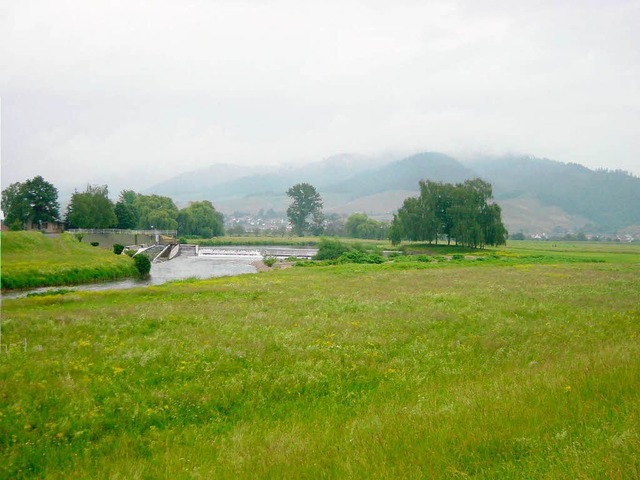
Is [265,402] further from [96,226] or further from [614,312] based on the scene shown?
[96,226]

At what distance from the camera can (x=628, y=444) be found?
19.4 ft

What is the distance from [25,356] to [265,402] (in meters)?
7.26

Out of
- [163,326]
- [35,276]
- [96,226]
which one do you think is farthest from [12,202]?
[163,326]

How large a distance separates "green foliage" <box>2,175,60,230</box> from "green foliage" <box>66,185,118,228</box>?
6.04 meters

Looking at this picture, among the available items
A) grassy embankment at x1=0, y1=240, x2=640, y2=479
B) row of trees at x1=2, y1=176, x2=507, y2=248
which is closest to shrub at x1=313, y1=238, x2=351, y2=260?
row of trees at x1=2, y1=176, x2=507, y2=248

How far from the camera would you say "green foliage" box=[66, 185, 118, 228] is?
124 meters

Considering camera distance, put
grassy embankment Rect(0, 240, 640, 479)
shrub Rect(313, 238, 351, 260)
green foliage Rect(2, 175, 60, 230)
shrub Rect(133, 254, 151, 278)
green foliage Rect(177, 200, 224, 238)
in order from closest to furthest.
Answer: grassy embankment Rect(0, 240, 640, 479)
shrub Rect(133, 254, 151, 278)
shrub Rect(313, 238, 351, 260)
green foliage Rect(2, 175, 60, 230)
green foliage Rect(177, 200, 224, 238)

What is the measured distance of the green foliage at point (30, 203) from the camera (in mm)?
112562

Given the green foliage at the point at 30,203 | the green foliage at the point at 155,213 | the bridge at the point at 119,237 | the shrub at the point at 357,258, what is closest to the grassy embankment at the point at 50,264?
the bridge at the point at 119,237

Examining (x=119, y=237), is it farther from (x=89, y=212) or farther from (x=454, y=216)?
(x=454, y=216)

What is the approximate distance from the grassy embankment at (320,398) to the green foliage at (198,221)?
536 ft

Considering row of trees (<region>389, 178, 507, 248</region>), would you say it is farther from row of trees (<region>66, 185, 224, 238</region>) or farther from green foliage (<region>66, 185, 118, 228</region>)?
row of trees (<region>66, 185, 224, 238</region>)

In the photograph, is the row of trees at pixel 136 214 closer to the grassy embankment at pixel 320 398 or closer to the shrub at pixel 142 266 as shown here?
the shrub at pixel 142 266

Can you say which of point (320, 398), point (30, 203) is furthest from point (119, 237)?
point (320, 398)
